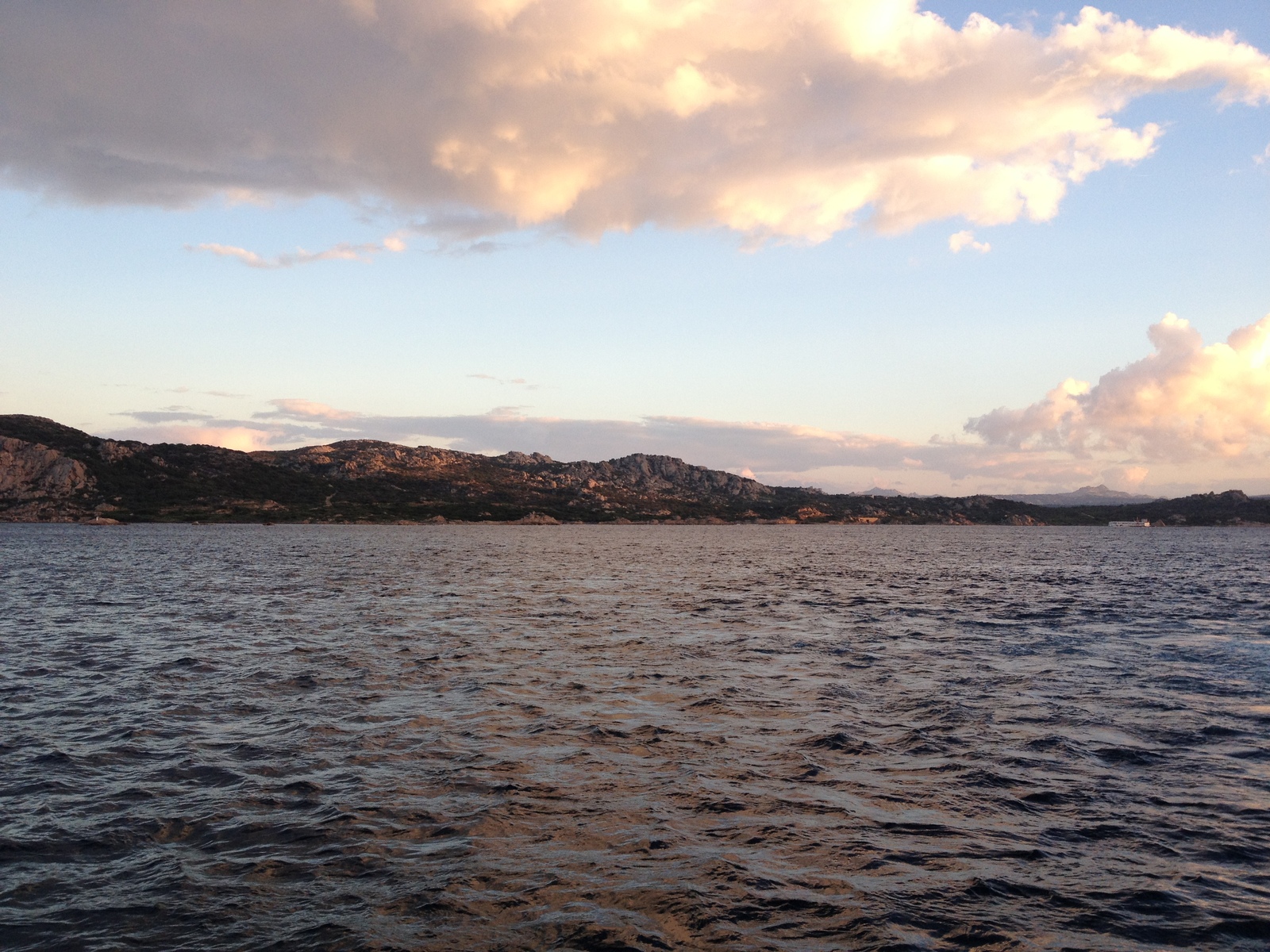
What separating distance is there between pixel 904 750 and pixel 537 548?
148 metres

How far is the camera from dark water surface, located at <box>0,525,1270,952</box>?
556 inches

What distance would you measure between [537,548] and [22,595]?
4256 inches

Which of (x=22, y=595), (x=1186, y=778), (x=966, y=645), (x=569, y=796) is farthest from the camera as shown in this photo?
(x=22, y=595)

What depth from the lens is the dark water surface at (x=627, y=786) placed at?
556 inches

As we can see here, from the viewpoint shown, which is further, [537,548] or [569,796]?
[537,548]

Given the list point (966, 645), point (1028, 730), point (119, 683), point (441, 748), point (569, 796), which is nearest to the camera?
point (569, 796)

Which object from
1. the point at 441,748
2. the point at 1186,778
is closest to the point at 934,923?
the point at 1186,778

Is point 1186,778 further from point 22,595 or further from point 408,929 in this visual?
point 22,595

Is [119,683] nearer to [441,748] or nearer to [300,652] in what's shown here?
[300,652]

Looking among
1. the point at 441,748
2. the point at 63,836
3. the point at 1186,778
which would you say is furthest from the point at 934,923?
the point at 63,836

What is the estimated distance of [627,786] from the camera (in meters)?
21.0

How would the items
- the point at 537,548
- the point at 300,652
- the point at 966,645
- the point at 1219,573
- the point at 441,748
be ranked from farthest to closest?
1. the point at 537,548
2. the point at 1219,573
3. the point at 966,645
4. the point at 300,652
5. the point at 441,748

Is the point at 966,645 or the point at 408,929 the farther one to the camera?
the point at 966,645

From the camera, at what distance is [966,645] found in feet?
149
